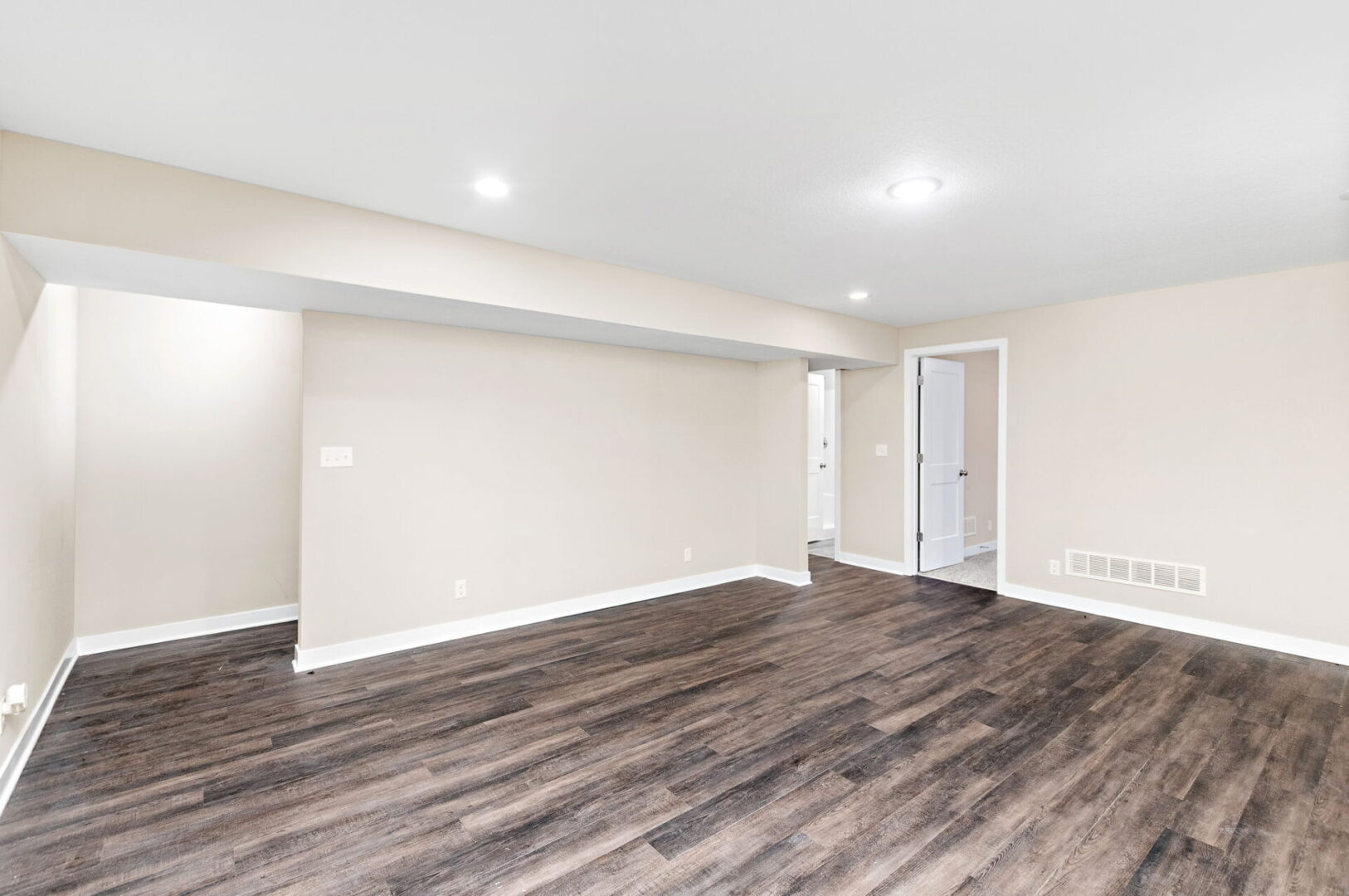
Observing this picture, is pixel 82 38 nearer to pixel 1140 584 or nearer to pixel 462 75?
pixel 462 75

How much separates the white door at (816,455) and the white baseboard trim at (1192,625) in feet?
9.44

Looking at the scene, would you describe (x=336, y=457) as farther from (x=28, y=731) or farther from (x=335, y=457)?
(x=28, y=731)

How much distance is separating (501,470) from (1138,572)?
15.7ft

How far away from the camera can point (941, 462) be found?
616cm

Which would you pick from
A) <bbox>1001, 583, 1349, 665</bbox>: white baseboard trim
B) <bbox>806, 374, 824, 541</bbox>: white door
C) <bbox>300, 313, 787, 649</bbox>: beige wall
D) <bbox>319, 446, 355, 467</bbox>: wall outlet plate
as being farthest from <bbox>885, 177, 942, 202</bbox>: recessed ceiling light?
<bbox>806, 374, 824, 541</bbox>: white door

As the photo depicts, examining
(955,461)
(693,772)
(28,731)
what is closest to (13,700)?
(28,731)

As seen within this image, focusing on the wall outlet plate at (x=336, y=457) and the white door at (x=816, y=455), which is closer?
the wall outlet plate at (x=336, y=457)

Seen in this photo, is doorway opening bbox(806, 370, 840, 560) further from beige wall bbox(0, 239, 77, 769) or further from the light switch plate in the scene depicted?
beige wall bbox(0, 239, 77, 769)

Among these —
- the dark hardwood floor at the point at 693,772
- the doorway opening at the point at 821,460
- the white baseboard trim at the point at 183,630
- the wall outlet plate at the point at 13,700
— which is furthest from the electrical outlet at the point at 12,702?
the doorway opening at the point at 821,460

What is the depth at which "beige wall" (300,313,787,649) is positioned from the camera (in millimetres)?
3598

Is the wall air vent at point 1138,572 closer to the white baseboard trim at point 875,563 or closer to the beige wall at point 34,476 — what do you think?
the white baseboard trim at point 875,563

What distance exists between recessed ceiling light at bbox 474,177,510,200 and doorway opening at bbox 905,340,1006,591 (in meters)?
4.35

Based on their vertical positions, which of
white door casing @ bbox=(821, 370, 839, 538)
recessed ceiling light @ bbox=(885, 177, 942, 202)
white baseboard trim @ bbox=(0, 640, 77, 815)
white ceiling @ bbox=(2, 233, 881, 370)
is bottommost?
white baseboard trim @ bbox=(0, 640, 77, 815)

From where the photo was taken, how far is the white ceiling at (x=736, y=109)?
1.61 metres
